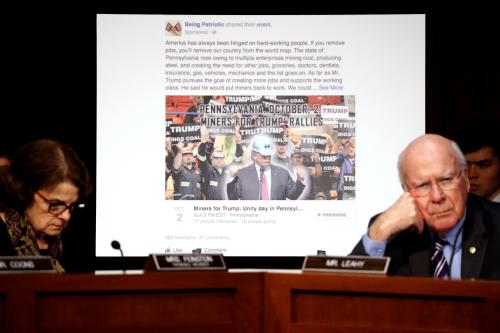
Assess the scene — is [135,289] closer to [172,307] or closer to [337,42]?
[172,307]

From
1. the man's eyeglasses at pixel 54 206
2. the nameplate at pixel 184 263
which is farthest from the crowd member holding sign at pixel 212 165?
the nameplate at pixel 184 263

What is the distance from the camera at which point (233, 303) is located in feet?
8.63

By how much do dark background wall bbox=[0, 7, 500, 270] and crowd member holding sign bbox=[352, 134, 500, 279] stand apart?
6.35ft

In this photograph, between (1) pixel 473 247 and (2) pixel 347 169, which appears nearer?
(1) pixel 473 247

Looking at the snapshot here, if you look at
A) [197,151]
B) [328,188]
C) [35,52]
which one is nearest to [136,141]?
[197,151]

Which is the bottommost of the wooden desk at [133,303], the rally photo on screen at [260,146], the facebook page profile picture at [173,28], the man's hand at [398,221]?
the wooden desk at [133,303]

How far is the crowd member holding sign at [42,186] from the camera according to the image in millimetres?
3875

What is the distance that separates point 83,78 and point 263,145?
1254 millimetres

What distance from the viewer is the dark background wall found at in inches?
212

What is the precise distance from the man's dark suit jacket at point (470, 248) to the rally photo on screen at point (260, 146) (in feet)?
6.17

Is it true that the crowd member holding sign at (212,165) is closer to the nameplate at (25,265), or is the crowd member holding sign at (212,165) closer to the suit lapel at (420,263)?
the suit lapel at (420,263)

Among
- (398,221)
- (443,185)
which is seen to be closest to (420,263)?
(398,221)

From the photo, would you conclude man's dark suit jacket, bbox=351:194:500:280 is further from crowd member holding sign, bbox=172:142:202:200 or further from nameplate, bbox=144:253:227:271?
crowd member holding sign, bbox=172:142:202:200

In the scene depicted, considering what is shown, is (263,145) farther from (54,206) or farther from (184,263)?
(184,263)
